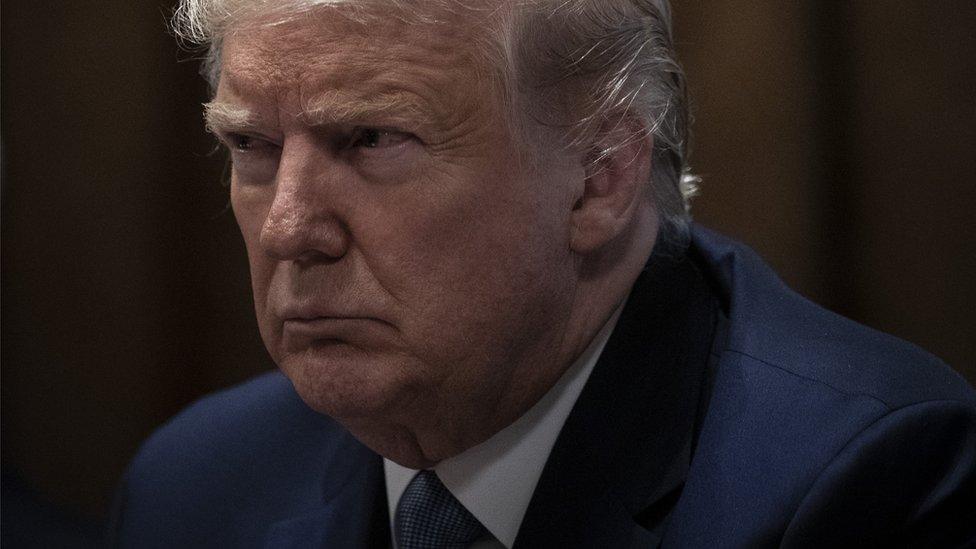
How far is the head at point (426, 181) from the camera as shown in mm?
1281

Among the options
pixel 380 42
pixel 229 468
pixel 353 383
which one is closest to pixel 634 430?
pixel 353 383

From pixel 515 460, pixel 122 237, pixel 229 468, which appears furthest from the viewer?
pixel 122 237

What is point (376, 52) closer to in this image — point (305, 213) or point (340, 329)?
point (305, 213)

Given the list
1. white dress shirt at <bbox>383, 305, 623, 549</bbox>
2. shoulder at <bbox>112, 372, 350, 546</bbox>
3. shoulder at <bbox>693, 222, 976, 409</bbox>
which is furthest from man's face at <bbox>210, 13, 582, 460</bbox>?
shoulder at <bbox>112, 372, 350, 546</bbox>

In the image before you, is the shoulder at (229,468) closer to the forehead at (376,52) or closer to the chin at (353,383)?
the chin at (353,383)

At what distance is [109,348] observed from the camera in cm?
200

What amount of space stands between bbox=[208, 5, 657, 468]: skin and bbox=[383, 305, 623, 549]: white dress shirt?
99 mm

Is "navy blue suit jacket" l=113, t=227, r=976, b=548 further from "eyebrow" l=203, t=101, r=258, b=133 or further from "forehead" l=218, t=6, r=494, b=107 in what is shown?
"eyebrow" l=203, t=101, r=258, b=133

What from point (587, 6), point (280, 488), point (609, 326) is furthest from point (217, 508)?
point (587, 6)

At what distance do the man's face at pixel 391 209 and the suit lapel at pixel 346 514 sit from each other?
269 millimetres

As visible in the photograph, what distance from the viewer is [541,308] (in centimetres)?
139

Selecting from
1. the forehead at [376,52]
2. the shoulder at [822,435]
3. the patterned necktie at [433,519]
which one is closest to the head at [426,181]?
the forehead at [376,52]

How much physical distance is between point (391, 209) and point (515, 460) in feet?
1.29

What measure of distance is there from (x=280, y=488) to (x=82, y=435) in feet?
1.71
